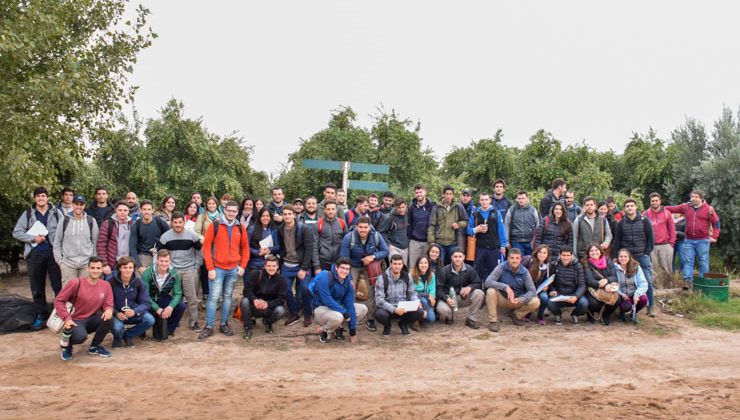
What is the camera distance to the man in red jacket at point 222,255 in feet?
24.9

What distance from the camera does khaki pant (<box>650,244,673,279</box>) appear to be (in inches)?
404

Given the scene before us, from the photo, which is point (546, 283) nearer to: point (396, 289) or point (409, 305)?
point (409, 305)

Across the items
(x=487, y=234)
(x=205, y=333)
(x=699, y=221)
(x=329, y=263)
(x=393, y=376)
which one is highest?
(x=699, y=221)

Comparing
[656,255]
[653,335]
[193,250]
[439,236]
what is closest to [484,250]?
[439,236]

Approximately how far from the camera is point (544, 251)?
331 inches

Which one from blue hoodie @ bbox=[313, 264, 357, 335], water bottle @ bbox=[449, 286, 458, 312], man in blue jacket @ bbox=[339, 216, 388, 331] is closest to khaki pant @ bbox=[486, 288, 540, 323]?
water bottle @ bbox=[449, 286, 458, 312]

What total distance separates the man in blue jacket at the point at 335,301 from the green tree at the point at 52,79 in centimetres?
513

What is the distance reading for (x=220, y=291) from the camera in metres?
7.76

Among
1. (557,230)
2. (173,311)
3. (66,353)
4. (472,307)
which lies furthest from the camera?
(557,230)

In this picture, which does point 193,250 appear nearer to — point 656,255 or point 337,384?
point 337,384

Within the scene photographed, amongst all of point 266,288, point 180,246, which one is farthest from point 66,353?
point 266,288

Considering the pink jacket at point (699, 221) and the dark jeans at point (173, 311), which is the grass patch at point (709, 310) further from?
the dark jeans at point (173, 311)

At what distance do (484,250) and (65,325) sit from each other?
625cm

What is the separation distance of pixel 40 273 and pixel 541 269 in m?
7.63
